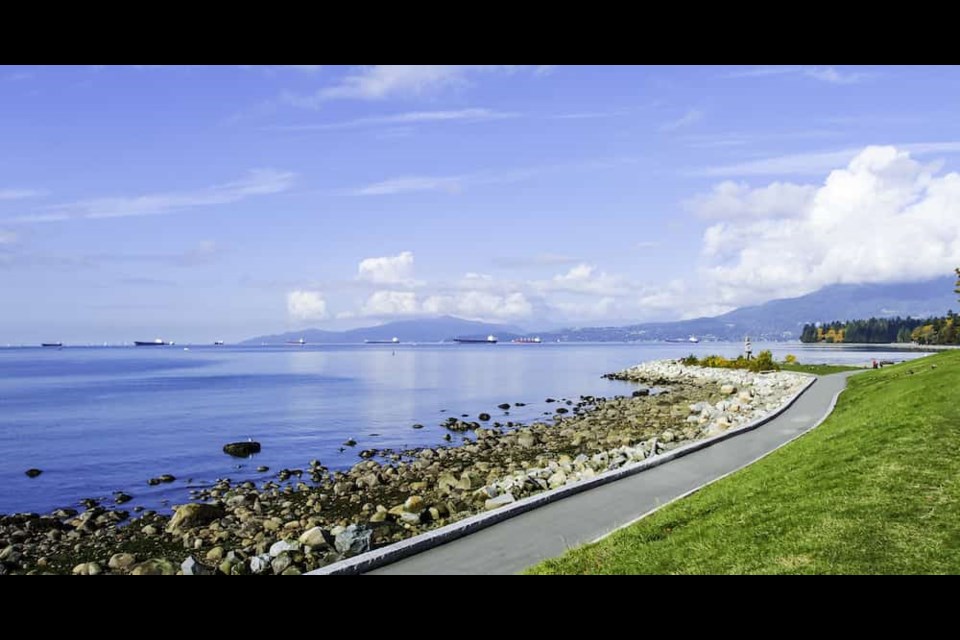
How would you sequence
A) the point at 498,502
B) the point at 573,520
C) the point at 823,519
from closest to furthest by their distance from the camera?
the point at 823,519
the point at 573,520
the point at 498,502

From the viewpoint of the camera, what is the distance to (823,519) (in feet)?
29.3

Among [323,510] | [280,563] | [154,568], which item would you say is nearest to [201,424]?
[323,510]

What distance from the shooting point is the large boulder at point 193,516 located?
15906mm

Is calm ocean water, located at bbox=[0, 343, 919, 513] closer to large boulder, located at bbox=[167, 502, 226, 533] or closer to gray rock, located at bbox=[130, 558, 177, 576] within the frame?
large boulder, located at bbox=[167, 502, 226, 533]

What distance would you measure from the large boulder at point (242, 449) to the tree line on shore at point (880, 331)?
116 metres

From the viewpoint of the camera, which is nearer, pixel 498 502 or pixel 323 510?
pixel 498 502

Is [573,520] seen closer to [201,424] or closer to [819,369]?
[201,424]

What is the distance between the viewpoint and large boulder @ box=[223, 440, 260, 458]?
2784 centimetres

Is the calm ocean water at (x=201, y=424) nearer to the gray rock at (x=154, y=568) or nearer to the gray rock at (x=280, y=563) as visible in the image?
the gray rock at (x=154, y=568)

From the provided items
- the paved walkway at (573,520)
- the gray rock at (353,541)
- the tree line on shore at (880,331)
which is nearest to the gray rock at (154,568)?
the gray rock at (353,541)

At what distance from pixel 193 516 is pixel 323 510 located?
3111 millimetres

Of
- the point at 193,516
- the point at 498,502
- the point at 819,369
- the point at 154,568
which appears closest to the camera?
the point at 154,568
